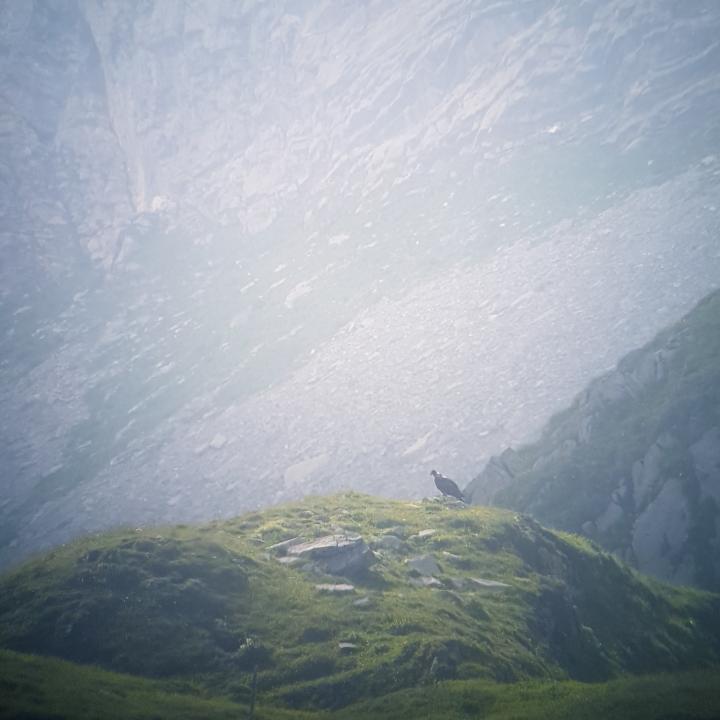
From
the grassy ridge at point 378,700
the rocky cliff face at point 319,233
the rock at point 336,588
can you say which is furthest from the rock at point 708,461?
the rocky cliff face at point 319,233

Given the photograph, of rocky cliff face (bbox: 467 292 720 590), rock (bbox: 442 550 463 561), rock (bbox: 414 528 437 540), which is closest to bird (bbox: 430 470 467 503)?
rocky cliff face (bbox: 467 292 720 590)

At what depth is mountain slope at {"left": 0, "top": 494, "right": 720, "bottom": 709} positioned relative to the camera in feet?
51.4

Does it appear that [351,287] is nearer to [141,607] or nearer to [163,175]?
[163,175]

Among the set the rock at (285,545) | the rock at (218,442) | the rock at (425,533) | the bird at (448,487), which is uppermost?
the rock at (218,442)

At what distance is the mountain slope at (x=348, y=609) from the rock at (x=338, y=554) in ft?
A: 0.28

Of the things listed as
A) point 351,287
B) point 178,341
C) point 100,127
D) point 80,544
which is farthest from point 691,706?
point 100,127

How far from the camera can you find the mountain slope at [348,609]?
617 inches

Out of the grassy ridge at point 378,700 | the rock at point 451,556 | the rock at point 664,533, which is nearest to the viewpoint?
the grassy ridge at point 378,700

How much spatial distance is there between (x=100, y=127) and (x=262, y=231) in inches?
2501

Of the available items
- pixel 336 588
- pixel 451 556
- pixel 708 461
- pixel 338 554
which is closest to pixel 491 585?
pixel 451 556

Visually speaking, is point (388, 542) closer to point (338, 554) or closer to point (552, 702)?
point (338, 554)

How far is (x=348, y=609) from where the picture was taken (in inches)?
715

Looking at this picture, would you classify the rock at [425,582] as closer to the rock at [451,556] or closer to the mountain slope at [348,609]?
the mountain slope at [348,609]

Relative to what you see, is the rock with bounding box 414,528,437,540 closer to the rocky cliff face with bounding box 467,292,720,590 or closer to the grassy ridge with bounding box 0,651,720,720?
the grassy ridge with bounding box 0,651,720,720
